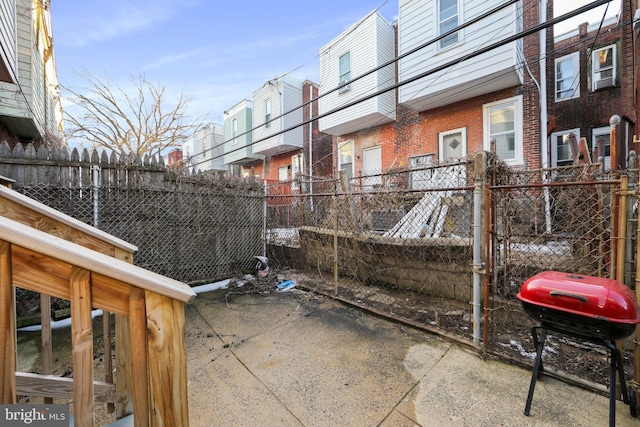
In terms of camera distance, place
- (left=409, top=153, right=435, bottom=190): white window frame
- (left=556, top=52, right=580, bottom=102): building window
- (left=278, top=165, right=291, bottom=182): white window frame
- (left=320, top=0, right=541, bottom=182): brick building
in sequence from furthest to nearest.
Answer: (left=278, top=165, right=291, bottom=182): white window frame < (left=556, top=52, right=580, bottom=102): building window < (left=320, top=0, right=541, bottom=182): brick building < (left=409, top=153, right=435, bottom=190): white window frame

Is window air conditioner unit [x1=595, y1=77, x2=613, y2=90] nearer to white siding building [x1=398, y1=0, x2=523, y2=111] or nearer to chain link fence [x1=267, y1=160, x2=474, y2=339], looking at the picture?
white siding building [x1=398, y1=0, x2=523, y2=111]

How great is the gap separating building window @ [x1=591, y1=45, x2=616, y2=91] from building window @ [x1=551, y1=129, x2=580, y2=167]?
6.15 feet

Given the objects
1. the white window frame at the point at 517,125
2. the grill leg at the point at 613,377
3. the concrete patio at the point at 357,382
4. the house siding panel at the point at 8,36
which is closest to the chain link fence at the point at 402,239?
the concrete patio at the point at 357,382

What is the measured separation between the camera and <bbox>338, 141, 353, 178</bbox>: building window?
11.4 meters

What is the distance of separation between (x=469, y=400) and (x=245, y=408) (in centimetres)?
175

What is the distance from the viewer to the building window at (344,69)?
1042cm

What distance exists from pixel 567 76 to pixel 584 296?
12.9 metres

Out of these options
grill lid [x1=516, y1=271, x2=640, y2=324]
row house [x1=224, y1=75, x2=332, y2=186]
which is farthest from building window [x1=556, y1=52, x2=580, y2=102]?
grill lid [x1=516, y1=271, x2=640, y2=324]

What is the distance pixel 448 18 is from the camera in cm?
789

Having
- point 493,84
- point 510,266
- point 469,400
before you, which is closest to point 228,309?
point 469,400

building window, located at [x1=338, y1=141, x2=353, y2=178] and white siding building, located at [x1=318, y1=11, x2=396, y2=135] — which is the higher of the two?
white siding building, located at [x1=318, y1=11, x2=396, y2=135]

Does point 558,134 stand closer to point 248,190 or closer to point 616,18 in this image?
point 616,18

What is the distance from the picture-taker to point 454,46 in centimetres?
773

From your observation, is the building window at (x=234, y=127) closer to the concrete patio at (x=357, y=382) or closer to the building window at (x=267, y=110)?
the building window at (x=267, y=110)
